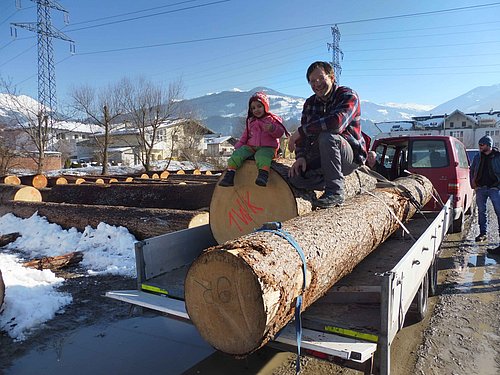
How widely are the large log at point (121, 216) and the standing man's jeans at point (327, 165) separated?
10.7 ft

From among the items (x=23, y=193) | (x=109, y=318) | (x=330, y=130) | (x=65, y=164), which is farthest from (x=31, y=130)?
(x=330, y=130)

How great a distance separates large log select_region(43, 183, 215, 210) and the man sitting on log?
4.71 m

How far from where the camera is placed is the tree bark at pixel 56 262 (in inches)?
243

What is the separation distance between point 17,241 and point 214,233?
19.3 feet

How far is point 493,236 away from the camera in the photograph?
849 centimetres

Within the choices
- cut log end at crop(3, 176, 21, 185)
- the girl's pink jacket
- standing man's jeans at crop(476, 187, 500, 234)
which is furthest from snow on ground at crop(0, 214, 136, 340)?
Answer: standing man's jeans at crop(476, 187, 500, 234)

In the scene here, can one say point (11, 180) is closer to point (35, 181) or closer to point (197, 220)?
point (35, 181)

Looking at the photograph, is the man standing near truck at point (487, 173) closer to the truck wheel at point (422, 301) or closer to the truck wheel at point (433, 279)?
the truck wheel at point (433, 279)

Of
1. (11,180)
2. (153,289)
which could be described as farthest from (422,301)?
(11,180)

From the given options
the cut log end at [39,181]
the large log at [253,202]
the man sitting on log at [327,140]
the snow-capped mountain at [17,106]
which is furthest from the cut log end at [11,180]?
the snow-capped mountain at [17,106]

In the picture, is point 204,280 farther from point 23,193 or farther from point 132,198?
point 23,193

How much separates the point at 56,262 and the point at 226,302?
5167 mm

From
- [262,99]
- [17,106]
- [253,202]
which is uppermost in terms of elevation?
[17,106]

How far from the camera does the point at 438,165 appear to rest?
7211mm
